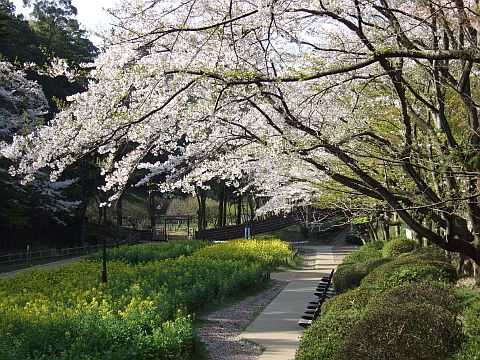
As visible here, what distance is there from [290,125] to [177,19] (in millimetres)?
1761

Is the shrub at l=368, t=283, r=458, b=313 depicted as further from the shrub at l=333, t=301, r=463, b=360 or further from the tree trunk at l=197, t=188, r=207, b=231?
the tree trunk at l=197, t=188, r=207, b=231

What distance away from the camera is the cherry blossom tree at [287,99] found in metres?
4.51

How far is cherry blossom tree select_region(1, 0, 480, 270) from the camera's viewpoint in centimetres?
Result: 451

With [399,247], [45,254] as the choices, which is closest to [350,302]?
[399,247]

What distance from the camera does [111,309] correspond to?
7133 millimetres

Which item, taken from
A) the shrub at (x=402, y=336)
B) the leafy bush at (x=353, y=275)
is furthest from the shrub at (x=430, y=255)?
the shrub at (x=402, y=336)

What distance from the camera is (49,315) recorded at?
663 cm

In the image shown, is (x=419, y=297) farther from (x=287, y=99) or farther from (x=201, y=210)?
(x=201, y=210)

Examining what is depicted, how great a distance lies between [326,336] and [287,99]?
10.2 feet

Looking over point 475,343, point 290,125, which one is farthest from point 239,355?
point 475,343

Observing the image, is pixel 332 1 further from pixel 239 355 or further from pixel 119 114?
pixel 239 355

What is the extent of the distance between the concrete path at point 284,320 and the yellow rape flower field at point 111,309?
1.07 m

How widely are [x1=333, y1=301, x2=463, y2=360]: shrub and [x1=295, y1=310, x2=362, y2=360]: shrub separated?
1.03 ft

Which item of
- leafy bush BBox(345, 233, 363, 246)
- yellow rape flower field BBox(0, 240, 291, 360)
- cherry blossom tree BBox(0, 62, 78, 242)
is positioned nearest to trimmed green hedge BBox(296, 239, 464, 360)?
yellow rape flower field BBox(0, 240, 291, 360)
